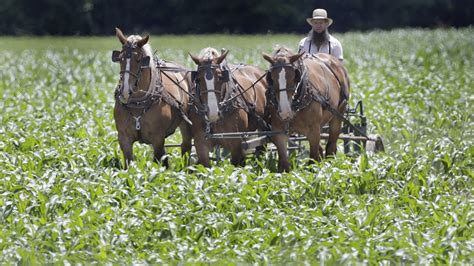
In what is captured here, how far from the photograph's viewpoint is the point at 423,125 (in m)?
17.7

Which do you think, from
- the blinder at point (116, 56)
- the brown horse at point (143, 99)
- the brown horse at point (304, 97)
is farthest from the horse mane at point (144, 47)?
the brown horse at point (304, 97)

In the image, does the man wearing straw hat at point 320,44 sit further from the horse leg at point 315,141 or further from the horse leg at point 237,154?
the horse leg at point 237,154

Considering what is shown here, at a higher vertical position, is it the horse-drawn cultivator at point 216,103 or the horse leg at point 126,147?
the horse-drawn cultivator at point 216,103

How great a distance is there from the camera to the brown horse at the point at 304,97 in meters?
11.7

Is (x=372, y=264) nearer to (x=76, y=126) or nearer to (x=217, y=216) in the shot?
(x=217, y=216)

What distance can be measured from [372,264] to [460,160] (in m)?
4.95

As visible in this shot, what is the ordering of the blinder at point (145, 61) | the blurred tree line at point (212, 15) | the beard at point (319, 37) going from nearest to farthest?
the blinder at point (145, 61)
the beard at point (319, 37)
the blurred tree line at point (212, 15)

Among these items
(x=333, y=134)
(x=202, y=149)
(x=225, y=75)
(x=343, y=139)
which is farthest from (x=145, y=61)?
(x=343, y=139)

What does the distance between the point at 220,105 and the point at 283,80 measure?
27.1 inches

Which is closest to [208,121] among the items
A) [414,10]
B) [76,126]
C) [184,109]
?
[184,109]

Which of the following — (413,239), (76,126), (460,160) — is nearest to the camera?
(413,239)

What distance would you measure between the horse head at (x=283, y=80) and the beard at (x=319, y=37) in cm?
230

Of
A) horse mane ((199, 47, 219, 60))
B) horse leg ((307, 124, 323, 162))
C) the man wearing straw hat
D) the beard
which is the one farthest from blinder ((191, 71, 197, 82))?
the beard

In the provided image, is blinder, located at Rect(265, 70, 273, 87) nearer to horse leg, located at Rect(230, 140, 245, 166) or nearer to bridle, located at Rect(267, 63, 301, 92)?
bridle, located at Rect(267, 63, 301, 92)
